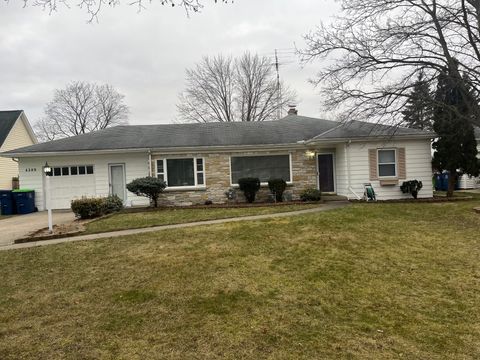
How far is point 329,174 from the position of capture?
16219 mm

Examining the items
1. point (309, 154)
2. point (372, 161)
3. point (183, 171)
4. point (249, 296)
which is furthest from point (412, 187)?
point (249, 296)

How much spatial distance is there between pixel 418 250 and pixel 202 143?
1058cm

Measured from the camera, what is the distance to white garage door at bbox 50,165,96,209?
51.5 feet

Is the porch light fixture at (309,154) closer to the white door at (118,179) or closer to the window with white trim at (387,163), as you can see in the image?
the window with white trim at (387,163)

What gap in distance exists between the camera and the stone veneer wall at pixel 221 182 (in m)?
15.5

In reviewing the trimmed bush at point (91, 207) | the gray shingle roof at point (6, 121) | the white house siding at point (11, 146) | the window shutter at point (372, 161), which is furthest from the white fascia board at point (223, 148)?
the gray shingle roof at point (6, 121)

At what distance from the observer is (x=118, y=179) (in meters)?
15.9

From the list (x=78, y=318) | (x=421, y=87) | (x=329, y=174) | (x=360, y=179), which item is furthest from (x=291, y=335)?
(x=329, y=174)

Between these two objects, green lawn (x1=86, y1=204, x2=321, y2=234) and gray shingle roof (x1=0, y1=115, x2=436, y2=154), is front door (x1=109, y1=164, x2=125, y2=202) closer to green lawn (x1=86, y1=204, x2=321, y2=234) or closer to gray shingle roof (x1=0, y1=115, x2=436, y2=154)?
gray shingle roof (x1=0, y1=115, x2=436, y2=154)

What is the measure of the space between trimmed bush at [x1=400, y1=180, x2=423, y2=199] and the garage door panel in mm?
13203

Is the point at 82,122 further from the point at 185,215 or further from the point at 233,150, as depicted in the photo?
the point at 185,215

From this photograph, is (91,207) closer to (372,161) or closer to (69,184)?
(69,184)

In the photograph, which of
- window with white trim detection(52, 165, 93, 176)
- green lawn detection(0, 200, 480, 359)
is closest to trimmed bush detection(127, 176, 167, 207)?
window with white trim detection(52, 165, 93, 176)

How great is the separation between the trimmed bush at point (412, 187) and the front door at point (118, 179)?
11918 millimetres
